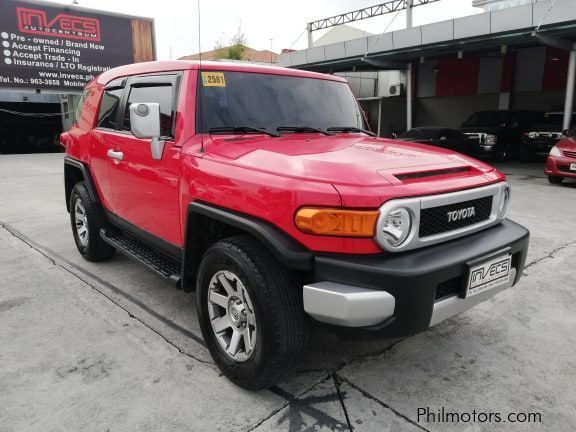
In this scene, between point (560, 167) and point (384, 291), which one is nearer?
→ point (384, 291)

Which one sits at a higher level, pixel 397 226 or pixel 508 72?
pixel 508 72

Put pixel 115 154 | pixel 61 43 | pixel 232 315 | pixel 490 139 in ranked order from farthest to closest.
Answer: pixel 61 43
pixel 490 139
pixel 115 154
pixel 232 315

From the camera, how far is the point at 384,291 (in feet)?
6.36

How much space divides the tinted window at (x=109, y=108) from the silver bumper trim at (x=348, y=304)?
2.58m

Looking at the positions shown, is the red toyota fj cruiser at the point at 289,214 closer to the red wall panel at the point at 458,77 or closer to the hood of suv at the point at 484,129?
the hood of suv at the point at 484,129

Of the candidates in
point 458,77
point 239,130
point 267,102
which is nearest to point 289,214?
point 239,130

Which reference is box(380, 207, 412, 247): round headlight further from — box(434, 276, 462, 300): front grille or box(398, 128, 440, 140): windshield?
box(398, 128, 440, 140): windshield

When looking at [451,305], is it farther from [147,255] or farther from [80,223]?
[80,223]

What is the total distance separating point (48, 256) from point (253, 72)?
311 cm

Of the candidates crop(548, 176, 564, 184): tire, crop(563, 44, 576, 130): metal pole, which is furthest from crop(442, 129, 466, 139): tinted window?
crop(548, 176, 564, 184): tire

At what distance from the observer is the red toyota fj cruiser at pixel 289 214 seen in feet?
6.58

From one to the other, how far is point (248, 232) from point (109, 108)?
90.5 inches

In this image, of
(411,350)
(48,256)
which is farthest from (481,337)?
(48,256)

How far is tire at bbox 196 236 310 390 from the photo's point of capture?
83.4 inches
